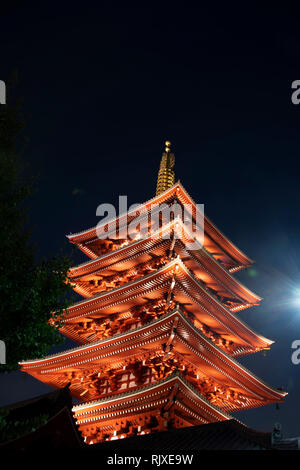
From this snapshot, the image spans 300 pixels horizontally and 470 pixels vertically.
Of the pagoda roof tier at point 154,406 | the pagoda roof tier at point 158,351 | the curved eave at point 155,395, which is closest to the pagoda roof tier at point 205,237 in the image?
the pagoda roof tier at point 158,351

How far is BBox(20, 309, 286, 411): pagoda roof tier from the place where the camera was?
17172 mm

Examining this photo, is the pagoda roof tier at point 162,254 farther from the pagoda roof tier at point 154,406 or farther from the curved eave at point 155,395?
the pagoda roof tier at point 154,406

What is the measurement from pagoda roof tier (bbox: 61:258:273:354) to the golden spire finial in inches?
418

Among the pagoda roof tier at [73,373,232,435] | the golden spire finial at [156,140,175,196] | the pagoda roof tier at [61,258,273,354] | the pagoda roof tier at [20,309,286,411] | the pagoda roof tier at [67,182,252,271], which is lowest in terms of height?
the pagoda roof tier at [73,373,232,435]

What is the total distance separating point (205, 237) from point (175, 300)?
270 inches

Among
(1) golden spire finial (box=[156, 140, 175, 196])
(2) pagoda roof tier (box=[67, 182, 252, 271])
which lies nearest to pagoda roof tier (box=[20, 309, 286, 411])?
(2) pagoda roof tier (box=[67, 182, 252, 271])

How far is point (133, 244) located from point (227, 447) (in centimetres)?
1393

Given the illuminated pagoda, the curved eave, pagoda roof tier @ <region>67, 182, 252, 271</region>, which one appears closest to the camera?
the curved eave

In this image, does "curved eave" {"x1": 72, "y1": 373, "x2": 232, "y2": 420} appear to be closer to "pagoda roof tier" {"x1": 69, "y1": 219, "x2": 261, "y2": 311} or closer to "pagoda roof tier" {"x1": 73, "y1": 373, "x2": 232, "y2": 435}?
"pagoda roof tier" {"x1": 73, "y1": 373, "x2": 232, "y2": 435}

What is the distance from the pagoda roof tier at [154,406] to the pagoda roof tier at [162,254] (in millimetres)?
6590

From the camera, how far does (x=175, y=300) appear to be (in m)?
19.8

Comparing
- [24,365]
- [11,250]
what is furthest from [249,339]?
[11,250]

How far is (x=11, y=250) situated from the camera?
8984 millimetres

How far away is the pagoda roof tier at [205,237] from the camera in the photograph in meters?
23.5
